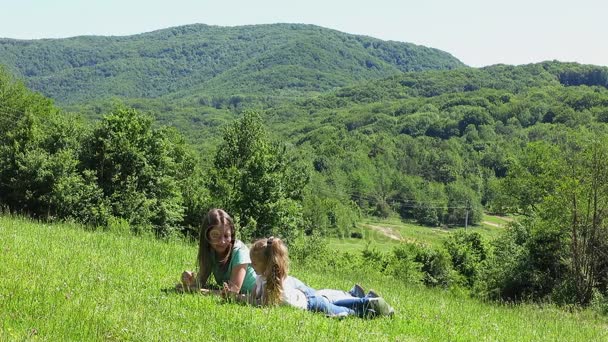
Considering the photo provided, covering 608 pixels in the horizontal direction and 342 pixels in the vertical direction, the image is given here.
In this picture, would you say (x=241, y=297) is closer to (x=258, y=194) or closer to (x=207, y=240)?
(x=207, y=240)

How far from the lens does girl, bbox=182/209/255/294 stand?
306 inches

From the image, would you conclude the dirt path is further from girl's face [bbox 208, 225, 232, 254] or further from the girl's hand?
the girl's hand

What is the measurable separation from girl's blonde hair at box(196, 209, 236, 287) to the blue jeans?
1.44 metres

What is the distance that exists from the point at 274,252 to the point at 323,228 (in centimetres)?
10005

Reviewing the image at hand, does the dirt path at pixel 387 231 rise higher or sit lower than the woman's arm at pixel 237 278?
lower

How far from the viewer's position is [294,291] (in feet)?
24.9

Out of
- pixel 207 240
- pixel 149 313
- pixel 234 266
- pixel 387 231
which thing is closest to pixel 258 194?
pixel 207 240

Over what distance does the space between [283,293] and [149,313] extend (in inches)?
79.7

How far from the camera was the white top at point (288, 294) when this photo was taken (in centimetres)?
737

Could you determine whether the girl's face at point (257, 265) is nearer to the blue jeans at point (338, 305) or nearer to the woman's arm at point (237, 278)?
the woman's arm at point (237, 278)

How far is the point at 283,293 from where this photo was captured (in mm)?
7359

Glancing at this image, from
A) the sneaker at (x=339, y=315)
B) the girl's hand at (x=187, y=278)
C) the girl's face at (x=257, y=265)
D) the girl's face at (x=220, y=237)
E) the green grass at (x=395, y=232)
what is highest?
the girl's face at (x=220, y=237)

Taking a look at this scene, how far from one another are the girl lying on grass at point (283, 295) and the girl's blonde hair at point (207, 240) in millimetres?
678

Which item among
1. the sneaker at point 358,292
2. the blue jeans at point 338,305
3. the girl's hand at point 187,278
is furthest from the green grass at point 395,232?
the girl's hand at point 187,278
